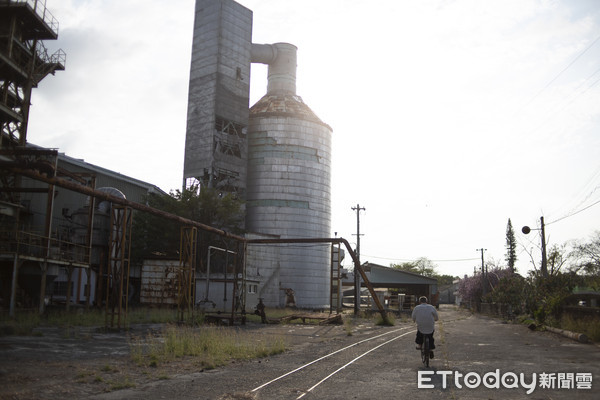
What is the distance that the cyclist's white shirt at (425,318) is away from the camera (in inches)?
471

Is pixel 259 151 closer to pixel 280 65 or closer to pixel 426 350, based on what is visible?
pixel 280 65

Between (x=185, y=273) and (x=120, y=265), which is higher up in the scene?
(x=120, y=265)

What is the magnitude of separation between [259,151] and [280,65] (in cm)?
1117

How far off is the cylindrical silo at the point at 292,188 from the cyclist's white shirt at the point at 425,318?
38.1 m

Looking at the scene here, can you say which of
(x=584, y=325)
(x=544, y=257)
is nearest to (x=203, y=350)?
(x=584, y=325)

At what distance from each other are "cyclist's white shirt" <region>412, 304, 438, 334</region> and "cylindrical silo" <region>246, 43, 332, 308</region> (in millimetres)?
38140

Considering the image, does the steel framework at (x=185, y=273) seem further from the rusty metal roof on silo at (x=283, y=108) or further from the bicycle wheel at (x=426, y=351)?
the rusty metal roof on silo at (x=283, y=108)

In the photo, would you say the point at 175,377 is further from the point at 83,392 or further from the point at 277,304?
the point at 277,304

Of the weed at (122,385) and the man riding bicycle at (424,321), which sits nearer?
the weed at (122,385)

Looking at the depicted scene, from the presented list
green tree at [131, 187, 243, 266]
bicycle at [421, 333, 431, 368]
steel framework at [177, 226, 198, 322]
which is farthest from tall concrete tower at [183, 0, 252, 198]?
bicycle at [421, 333, 431, 368]

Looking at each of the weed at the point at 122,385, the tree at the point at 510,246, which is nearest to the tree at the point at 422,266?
the tree at the point at 510,246

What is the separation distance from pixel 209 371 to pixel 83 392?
316cm

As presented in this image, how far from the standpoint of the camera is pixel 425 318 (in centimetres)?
1214

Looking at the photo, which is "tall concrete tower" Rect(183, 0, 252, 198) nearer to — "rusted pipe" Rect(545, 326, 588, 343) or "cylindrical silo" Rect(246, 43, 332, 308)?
"cylindrical silo" Rect(246, 43, 332, 308)
